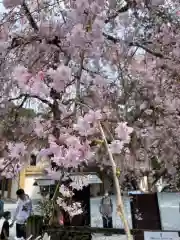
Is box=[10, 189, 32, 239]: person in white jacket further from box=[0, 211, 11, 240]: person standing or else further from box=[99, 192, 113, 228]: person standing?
box=[99, 192, 113, 228]: person standing

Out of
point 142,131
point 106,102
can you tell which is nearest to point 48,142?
point 106,102

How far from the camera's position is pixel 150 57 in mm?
4645

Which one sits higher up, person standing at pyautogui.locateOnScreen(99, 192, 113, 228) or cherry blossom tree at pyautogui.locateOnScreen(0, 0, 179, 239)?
cherry blossom tree at pyautogui.locateOnScreen(0, 0, 179, 239)

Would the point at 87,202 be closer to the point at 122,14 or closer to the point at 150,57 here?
the point at 150,57

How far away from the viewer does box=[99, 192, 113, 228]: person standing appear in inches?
308

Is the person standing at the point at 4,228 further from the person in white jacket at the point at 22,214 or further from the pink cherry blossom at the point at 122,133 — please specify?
the pink cherry blossom at the point at 122,133

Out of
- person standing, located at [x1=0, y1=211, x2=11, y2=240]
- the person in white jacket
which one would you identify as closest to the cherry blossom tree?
the person in white jacket

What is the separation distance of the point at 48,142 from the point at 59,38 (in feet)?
3.46

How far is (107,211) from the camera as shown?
25.8 feet

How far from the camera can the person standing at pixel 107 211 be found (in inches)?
308

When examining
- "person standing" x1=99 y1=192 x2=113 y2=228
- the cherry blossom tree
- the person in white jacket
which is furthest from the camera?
"person standing" x1=99 y1=192 x2=113 y2=228

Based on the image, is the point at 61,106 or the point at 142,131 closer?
the point at 61,106

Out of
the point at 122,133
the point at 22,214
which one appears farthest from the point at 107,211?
the point at 122,133

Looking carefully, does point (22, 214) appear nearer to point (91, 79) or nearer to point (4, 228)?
point (4, 228)
